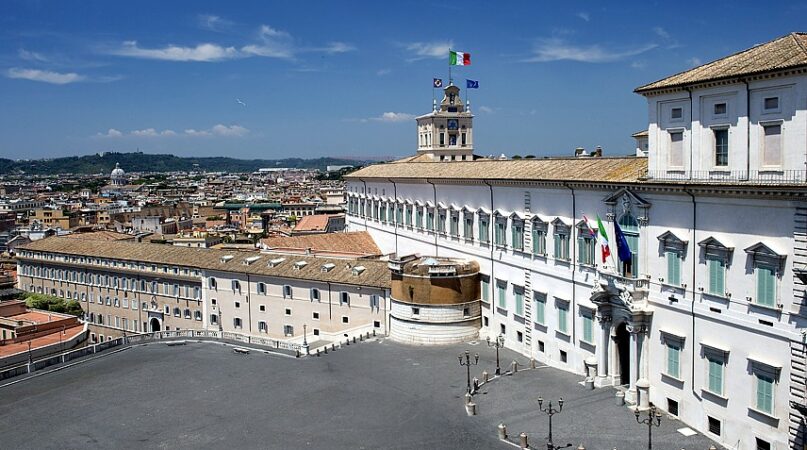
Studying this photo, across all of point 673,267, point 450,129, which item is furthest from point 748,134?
point 450,129

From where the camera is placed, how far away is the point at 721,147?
25641mm

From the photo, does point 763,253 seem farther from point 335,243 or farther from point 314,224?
point 314,224

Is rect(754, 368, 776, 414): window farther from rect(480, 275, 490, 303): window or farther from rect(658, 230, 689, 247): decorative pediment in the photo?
rect(480, 275, 490, 303): window

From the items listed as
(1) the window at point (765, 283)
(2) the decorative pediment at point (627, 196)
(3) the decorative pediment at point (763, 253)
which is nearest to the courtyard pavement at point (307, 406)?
(1) the window at point (765, 283)

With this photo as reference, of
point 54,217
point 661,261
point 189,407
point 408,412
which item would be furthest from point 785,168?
point 54,217

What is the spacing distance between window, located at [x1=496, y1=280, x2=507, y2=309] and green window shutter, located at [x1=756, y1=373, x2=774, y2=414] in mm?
16918

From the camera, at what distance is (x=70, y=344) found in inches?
1898

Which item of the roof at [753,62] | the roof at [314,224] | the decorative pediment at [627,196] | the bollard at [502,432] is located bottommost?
the bollard at [502,432]

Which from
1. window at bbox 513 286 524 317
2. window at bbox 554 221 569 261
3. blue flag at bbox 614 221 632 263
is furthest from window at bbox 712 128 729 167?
window at bbox 513 286 524 317

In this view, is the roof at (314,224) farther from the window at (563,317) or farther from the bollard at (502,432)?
the bollard at (502,432)

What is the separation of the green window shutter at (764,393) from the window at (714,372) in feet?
4.91

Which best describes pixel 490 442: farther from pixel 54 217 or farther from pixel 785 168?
pixel 54 217

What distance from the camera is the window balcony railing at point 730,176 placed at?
2303cm

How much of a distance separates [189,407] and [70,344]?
1972cm
